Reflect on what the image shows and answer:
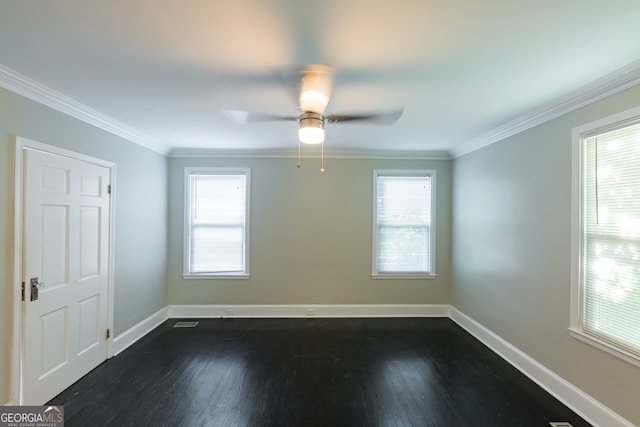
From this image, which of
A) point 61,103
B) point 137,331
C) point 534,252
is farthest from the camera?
point 137,331

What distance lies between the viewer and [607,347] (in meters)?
2.05

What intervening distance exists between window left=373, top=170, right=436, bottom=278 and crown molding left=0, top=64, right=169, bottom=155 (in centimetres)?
331

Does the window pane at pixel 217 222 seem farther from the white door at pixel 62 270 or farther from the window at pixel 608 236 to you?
the window at pixel 608 236

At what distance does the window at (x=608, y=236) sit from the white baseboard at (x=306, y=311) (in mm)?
2221

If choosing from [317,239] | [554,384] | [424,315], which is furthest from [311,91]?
[424,315]

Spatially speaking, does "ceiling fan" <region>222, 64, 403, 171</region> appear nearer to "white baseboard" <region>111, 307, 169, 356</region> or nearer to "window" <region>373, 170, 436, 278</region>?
"window" <region>373, 170, 436, 278</region>

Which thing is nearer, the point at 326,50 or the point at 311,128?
the point at 326,50

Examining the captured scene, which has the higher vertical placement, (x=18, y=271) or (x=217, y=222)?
(x=217, y=222)

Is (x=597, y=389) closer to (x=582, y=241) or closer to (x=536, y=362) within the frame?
(x=536, y=362)

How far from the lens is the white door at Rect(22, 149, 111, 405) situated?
221 centimetres

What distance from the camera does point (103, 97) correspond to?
243 cm

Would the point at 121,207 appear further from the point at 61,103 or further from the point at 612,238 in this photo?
the point at 612,238

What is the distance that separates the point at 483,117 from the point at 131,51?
118 inches

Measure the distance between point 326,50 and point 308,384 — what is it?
8.84ft
